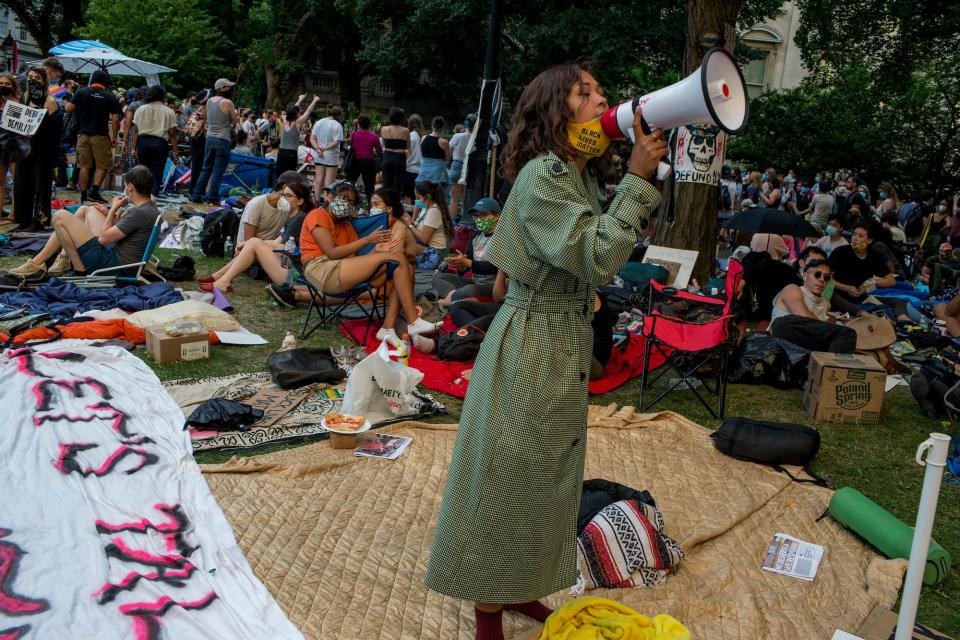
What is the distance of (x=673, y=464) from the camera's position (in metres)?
4.91

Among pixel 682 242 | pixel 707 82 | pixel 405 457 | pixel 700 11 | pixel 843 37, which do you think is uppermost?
pixel 843 37

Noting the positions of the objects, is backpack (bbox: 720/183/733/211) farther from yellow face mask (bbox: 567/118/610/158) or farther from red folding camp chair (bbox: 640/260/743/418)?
yellow face mask (bbox: 567/118/610/158)

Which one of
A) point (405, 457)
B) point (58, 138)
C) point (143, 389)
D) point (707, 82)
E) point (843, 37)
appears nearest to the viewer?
point (707, 82)

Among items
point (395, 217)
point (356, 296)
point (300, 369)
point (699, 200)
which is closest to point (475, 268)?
point (395, 217)

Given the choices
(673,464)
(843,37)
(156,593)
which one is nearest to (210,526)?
(156,593)

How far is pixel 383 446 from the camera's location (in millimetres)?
4832

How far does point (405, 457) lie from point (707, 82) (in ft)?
9.61

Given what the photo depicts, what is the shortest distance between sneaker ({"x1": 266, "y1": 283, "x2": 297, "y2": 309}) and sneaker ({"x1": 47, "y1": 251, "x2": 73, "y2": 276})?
1.86 metres

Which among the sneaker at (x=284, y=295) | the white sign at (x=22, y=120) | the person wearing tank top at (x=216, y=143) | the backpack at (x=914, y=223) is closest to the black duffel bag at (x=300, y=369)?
the sneaker at (x=284, y=295)

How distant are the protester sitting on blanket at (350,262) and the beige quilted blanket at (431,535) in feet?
6.62

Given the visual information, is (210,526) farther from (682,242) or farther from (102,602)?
(682,242)

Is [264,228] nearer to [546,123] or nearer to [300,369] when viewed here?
[300,369]

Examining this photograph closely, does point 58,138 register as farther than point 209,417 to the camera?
Yes

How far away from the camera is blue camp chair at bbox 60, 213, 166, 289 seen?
24.6 ft
